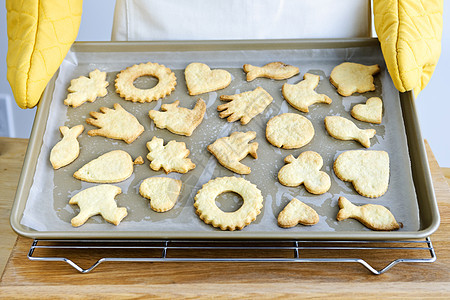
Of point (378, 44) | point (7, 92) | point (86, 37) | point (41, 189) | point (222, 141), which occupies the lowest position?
point (7, 92)

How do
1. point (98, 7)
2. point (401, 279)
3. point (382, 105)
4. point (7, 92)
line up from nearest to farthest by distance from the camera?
point (401, 279), point (382, 105), point (98, 7), point (7, 92)

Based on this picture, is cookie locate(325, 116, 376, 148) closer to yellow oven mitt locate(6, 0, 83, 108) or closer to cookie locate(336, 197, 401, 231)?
cookie locate(336, 197, 401, 231)

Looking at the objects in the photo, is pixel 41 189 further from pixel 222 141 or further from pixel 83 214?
pixel 222 141

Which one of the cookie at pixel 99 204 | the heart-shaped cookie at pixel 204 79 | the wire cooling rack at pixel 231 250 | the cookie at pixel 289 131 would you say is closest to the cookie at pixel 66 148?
the cookie at pixel 99 204

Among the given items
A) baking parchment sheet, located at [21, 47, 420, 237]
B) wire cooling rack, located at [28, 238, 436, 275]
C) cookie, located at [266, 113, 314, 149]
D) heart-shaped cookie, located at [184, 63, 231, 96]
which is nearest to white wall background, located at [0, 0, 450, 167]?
baking parchment sheet, located at [21, 47, 420, 237]

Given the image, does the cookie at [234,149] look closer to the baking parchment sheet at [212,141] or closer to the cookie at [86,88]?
the baking parchment sheet at [212,141]

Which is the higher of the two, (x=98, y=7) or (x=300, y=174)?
(x=300, y=174)

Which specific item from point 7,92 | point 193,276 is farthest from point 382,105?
point 7,92
